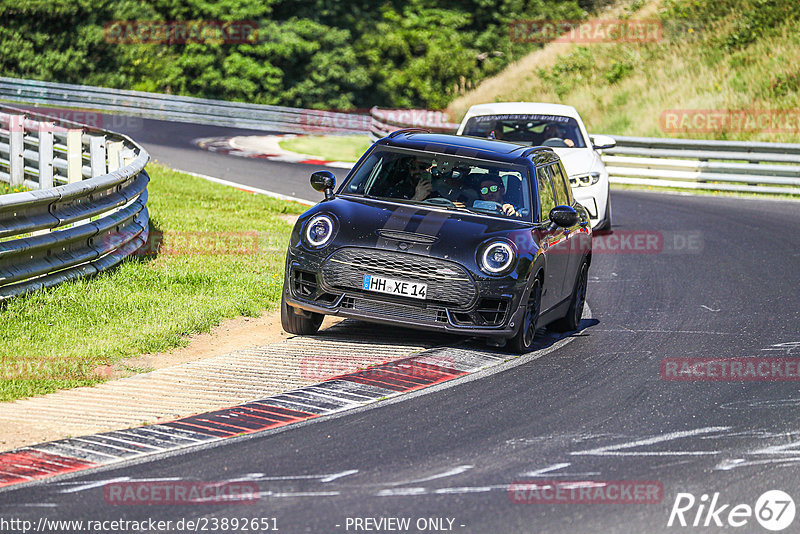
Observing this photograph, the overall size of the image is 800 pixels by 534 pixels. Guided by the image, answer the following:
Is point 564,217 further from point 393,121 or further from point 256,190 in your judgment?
point 393,121

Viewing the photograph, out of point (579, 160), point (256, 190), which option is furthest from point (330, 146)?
point (579, 160)

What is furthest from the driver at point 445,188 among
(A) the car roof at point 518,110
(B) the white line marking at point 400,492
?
(A) the car roof at point 518,110

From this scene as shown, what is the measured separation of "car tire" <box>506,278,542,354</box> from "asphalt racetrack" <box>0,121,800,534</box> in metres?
0.23

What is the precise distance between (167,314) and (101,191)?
2.11 metres

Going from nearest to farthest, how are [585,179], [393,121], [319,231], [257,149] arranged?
1. [319,231]
2. [585,179]
3. [257,149]
4. [393,121]

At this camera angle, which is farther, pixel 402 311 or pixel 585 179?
pixel 585 179

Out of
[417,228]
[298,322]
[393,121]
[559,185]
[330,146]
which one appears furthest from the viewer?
[330,146]

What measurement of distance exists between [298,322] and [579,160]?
7797 millimetres

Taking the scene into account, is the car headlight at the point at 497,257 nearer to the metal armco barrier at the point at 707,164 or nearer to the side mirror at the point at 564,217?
the side mirror at the point at 564,217

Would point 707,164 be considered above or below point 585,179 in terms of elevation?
below

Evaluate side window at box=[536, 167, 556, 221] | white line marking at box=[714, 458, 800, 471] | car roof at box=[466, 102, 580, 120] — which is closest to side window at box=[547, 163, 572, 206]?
side window at box=[536, 167, 556, 221]

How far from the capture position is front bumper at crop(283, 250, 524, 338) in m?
8.72

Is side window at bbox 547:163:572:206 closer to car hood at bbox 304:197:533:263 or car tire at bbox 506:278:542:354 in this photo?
car hood at bbox 304:197:533:263

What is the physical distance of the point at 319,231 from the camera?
9062 millimetres
